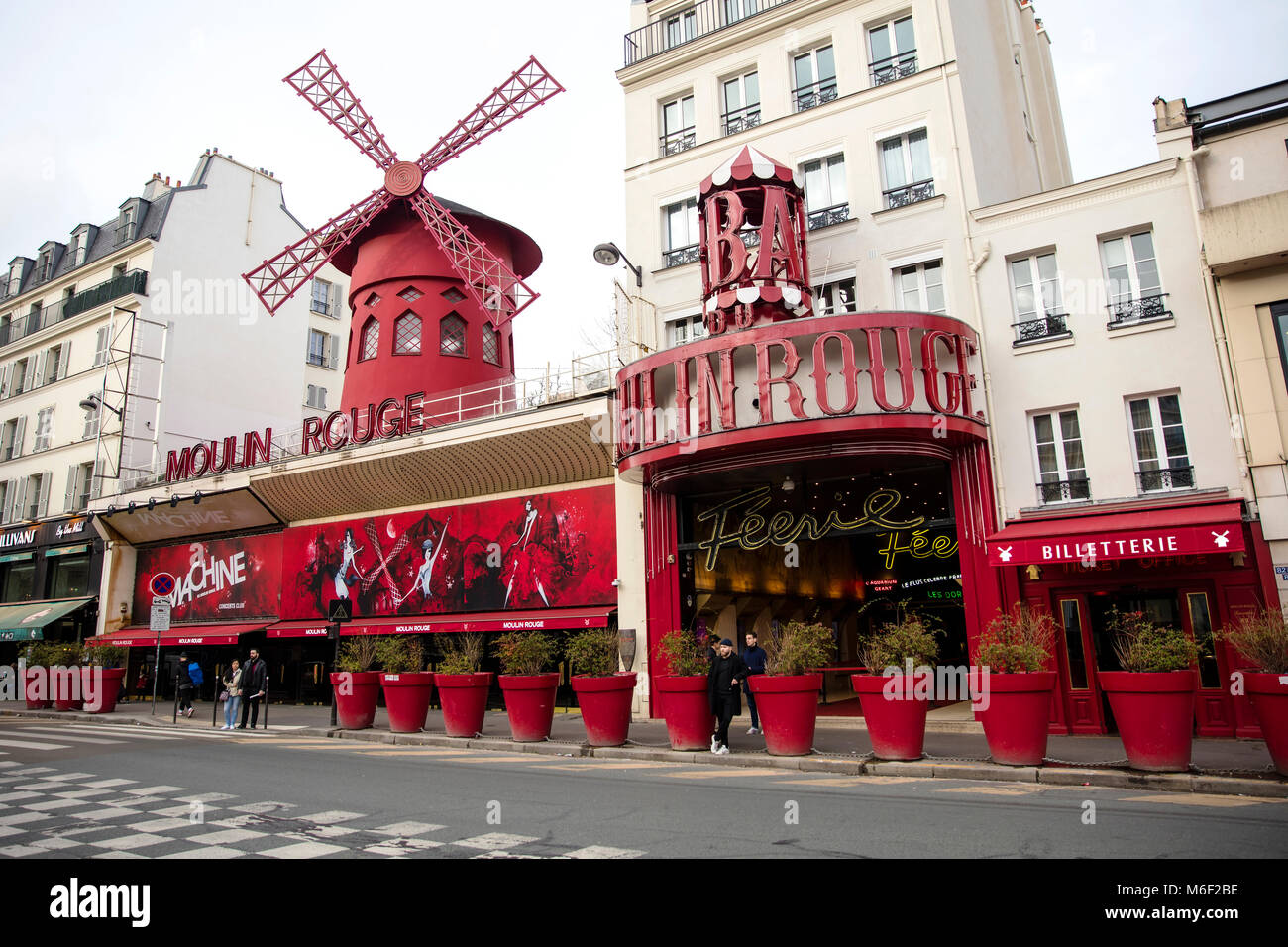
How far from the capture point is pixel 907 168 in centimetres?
1508

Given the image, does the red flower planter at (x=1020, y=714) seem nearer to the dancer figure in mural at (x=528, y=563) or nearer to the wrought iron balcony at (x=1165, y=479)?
the wrought iron balcony at (x=1165, y=479)

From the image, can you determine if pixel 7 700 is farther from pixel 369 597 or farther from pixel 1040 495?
pixel 1040 495

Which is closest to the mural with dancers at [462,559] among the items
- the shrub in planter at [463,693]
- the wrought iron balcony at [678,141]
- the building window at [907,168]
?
the shrub in planter at [463,693]

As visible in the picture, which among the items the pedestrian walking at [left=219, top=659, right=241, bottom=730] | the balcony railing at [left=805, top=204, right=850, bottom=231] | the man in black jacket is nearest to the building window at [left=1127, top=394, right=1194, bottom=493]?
the balcony railing at [left=805, top=204, right=850, bottom=231]

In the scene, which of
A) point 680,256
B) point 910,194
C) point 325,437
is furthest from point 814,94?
point 325,437

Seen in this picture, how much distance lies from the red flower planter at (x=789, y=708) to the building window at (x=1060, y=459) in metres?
5.25

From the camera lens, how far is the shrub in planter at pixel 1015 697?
8633mm

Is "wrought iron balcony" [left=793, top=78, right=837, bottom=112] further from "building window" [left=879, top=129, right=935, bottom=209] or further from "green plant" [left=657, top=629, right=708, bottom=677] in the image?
"green plant" [left=657, top=629, right=708, bottom=677]

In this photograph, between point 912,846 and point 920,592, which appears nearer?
point 912,846

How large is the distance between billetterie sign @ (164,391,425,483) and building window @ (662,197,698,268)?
6.40 meters

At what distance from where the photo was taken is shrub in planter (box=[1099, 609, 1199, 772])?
26.3ft
